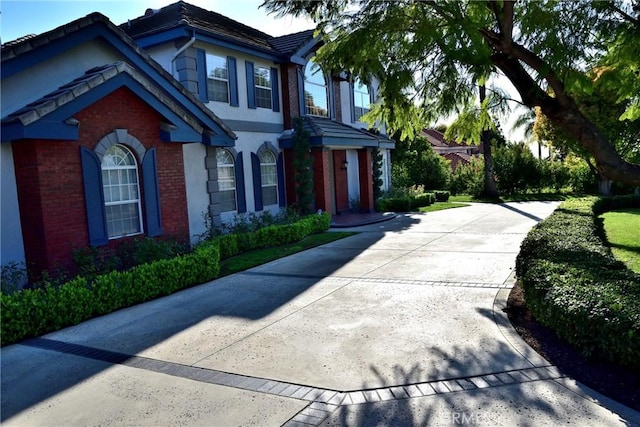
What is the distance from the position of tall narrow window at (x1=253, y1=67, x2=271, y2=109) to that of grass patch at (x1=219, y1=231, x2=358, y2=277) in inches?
207

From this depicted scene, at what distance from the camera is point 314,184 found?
18.3 metres

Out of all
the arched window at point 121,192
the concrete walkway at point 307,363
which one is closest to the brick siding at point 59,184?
the arched window at point 121,192

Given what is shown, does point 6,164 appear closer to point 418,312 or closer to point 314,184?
point 418,312

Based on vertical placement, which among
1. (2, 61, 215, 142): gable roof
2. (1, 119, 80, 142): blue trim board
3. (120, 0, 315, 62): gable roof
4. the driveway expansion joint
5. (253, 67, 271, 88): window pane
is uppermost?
(120, 0, 315, 62): gable roof

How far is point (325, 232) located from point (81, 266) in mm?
8806

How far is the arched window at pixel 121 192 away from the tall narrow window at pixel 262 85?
7.13 metres

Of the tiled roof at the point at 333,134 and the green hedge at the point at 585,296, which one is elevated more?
the tiled roof at the point at 333,134

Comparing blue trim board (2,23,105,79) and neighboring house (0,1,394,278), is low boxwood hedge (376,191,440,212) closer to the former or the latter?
neighboring house (0,1,394,278)

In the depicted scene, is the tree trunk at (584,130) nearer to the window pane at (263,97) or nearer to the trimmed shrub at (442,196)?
the window pane at (263,97)

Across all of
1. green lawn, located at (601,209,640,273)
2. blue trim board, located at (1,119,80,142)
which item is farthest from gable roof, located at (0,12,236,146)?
green lawn, located at (601,209,640,273)

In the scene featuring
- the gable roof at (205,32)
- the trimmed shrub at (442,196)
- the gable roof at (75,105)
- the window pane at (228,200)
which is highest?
the gable roof at (205,32)

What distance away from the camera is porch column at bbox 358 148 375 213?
2212 cm

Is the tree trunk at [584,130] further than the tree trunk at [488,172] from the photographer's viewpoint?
No

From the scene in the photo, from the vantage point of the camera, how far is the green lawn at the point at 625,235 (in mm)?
9988
